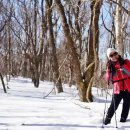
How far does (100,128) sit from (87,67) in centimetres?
573

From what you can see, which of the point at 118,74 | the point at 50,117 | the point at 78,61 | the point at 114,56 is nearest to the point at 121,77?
the point at 118,74

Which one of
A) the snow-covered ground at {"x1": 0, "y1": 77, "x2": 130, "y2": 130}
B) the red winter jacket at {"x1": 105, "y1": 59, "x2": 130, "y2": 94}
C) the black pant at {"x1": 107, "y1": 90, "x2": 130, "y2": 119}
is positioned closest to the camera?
the red winter jacket at {"x1": 105, "y1": 59, "x2": 130, "y2": 94}

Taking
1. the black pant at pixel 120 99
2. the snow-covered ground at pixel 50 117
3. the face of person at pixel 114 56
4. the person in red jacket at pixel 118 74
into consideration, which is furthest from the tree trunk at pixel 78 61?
the face of person at pixel 114 56

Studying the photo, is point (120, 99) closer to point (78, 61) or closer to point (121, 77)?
point (121, 77)

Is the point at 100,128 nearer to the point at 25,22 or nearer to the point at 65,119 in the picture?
the point at 65,119

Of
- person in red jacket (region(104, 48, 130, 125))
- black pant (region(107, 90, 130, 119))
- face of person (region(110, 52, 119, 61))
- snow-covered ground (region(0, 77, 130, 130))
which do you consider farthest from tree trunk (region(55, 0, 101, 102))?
face of person (region(110, 52, 119, 61))

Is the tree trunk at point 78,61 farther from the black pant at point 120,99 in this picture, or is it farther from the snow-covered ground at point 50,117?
the black pant at point 120,99

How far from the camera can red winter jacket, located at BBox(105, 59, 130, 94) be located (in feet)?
26.3

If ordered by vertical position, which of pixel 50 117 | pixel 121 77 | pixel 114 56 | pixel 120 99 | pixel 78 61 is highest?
pixel 114 56

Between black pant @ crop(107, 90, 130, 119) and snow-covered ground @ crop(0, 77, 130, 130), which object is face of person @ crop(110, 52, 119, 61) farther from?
snow-covered ground @ crop(0, 77, 130, 130)

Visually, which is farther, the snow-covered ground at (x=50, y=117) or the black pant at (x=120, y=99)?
the black pant at (x=120, y=99)

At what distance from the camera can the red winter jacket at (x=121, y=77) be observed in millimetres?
8031

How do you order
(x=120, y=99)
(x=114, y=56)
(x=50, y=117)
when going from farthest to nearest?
(x=50, y=117), (x=120, y=99), (x=114, y=56)

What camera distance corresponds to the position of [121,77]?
8.12m
